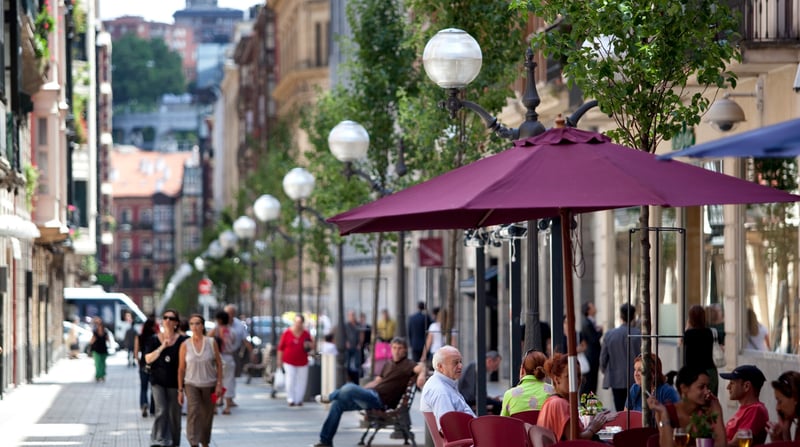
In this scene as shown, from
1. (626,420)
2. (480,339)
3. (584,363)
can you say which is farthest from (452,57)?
(584,363)

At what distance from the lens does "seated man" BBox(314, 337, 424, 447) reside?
20.1 meters

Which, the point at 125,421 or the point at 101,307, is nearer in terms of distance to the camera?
the point at 125,421

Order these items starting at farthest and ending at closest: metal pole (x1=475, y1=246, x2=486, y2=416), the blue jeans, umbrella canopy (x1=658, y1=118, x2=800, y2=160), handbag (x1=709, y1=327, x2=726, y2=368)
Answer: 1. handbag (x1=709, y1=327, x2=726, y2=368)
2. the blue jeans
3. metal pole (x1=475, y1=246, x2=486, y2=416)
4. umbrella canopy (x1=658, y1=118, x2=800, y2=160)

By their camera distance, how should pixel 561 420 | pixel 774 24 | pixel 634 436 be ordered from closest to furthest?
pixel 634 436, pixel 561 420, pixel 774 24

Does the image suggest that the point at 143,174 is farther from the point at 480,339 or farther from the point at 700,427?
the point at 700,427

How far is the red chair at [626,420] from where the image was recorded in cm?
1300

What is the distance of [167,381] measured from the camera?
797 inches

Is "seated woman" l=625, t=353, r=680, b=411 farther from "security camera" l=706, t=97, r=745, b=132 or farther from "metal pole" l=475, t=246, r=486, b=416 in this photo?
"security camera" l=706, t=97, r=745, b=132

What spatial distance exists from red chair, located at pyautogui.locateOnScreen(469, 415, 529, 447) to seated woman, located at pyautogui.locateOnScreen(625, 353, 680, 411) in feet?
4.08

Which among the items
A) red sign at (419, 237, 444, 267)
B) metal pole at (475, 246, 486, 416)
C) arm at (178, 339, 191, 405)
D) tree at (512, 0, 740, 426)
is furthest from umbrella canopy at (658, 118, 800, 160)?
red sign at (419, 237, 444, 267)

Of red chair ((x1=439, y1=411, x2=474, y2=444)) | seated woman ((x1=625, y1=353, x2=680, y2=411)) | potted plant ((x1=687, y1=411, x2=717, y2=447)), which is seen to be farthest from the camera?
seated woman ((x1=625, y1=353, x2=680, y2=411))

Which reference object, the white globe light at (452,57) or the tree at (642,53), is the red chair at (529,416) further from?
the white globe light at (452,57)

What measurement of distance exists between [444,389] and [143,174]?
176945 millimetres

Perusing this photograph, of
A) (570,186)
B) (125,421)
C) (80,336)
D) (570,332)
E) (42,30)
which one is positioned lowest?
(80,336)
